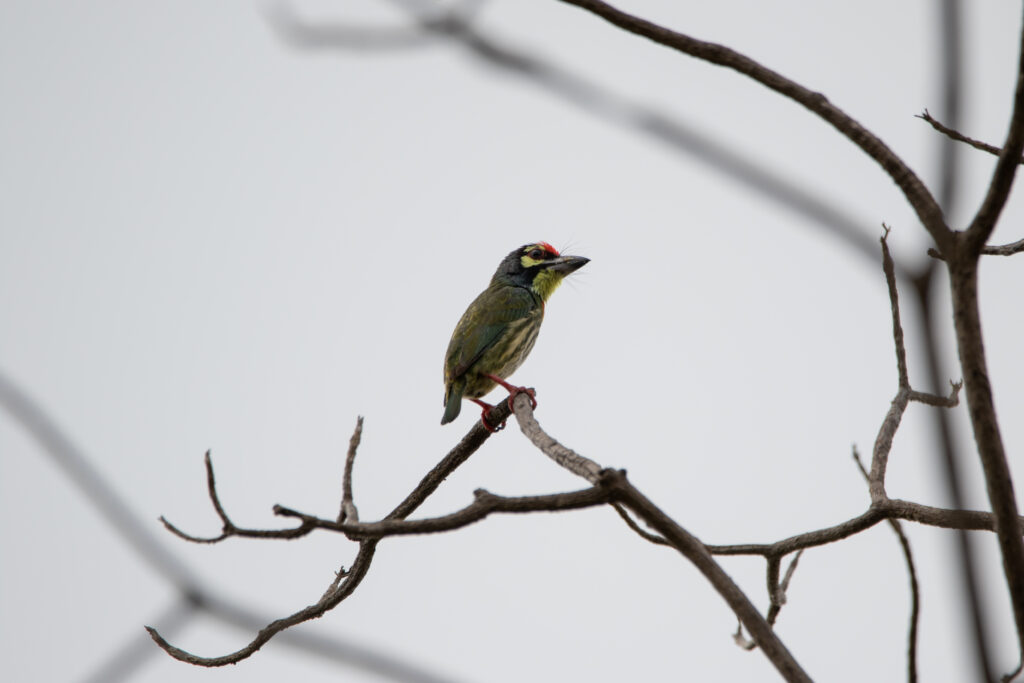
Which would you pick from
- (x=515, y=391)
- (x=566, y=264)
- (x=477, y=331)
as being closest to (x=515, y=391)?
(x=515, y=391)

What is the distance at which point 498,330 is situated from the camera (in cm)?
716

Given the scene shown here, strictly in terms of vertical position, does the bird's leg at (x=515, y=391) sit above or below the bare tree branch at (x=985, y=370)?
above

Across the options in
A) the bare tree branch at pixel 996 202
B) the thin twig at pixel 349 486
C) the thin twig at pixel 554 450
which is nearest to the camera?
the bare tree branch at pixel 996 202

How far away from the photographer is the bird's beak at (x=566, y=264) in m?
8.04

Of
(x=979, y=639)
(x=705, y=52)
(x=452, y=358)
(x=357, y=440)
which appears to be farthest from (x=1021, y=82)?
(x=452, y=358)

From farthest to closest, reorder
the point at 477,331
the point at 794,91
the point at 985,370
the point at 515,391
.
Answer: the point at 477,331 → the point at 515,391 → the point at 794,91 → the point at 985,370

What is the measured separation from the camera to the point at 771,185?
116 centimetres

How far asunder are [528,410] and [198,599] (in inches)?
94.3

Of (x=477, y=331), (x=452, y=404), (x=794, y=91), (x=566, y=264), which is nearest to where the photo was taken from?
(x=794, y=91)

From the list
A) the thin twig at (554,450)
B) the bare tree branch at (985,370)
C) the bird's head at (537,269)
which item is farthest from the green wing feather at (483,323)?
the bare tree branch at (985,370)

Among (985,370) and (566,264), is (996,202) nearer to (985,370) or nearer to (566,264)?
(985,370)

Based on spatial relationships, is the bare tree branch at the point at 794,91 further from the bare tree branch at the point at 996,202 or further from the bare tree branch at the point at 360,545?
the bare tree branch at the point at 360,545

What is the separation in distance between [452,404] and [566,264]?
1816 millimetres

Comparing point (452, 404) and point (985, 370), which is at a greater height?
point (452, 404)
